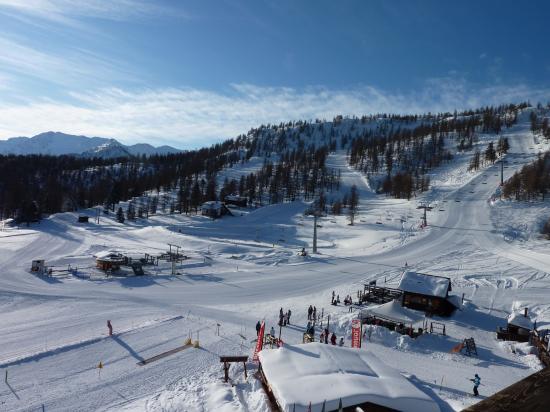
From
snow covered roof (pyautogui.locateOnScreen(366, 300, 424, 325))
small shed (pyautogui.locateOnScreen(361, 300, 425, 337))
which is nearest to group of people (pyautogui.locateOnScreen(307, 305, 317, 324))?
small shed (pyautogui.locateOnScreen(361, 300, 425, 337))

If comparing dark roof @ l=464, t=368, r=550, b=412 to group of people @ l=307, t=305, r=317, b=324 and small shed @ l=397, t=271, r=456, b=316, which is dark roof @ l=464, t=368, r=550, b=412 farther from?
small shed @ l=397, t=271, r=456, b=316

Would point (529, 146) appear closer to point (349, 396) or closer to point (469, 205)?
point (469, 205)

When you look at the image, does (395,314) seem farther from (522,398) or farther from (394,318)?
(522,398)

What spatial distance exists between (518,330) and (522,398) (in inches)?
1219

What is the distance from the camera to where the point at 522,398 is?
4012mm

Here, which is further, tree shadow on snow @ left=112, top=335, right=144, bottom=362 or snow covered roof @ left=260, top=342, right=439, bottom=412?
tree shadow on snow @ left=112, top=335, right=144, bottom=362

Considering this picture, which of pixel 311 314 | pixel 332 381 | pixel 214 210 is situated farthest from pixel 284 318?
pixel 214 210

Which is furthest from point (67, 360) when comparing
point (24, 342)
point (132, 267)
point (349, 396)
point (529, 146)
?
point (529, 146)

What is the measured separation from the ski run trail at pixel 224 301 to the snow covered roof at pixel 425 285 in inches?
105

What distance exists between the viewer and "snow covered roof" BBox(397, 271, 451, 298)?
35.3 metres

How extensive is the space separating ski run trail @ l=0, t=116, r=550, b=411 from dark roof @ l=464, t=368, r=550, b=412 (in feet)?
44.5

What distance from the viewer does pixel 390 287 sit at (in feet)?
137

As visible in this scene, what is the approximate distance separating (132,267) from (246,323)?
20.8m

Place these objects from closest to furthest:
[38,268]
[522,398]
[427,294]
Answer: [522,398] < [427,294] < [38,268]
